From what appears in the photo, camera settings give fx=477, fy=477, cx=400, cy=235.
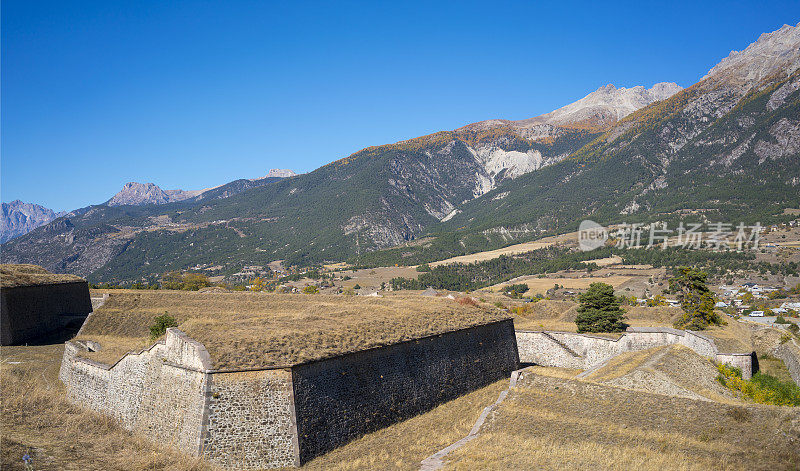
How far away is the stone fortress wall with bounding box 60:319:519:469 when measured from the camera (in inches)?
663

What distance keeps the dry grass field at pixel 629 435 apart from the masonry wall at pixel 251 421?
5.94m

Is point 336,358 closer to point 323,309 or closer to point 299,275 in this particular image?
point 323,309

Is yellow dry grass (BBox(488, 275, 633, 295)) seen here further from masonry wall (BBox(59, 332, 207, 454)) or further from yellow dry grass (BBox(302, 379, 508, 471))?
masonry wall (BBox(59, 332, 207, 454))

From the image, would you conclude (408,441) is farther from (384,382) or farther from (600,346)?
(600,346)

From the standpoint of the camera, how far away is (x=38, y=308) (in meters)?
38.0

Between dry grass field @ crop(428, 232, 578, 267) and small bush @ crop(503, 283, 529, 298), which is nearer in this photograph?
small bush @ crop(503, 283, 529, 298)

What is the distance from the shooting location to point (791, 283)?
92.8 m

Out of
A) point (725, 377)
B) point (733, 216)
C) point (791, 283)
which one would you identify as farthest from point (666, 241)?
point (725, 377)

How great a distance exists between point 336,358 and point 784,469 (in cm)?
1435

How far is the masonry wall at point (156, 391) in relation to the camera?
57.0 feet

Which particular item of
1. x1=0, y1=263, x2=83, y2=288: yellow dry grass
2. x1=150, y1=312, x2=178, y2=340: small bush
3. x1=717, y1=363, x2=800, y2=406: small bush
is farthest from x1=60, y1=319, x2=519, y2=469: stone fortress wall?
x1=0, y1=263, x2=83, y2=288: yellow dry grass

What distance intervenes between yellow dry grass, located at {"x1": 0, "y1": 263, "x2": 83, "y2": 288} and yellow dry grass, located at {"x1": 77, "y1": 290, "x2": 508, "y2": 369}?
6153 millimetres

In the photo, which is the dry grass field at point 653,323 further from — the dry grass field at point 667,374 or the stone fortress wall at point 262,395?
the stone fortress wall at point 262,395

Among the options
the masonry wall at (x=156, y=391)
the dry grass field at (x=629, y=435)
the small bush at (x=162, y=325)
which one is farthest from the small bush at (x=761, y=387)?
the small bush at (x=162, y=325)
